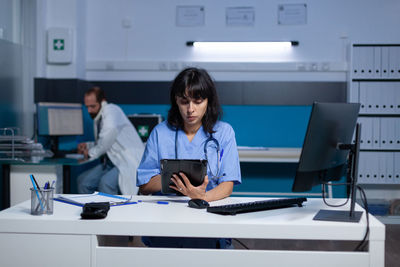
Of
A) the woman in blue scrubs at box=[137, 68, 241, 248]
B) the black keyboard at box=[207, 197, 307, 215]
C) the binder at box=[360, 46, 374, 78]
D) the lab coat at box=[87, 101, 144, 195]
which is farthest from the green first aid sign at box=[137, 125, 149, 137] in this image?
the black keyboard at box=[207, 197, 307, 215]

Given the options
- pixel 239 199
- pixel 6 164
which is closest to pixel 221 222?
pixel 239 199

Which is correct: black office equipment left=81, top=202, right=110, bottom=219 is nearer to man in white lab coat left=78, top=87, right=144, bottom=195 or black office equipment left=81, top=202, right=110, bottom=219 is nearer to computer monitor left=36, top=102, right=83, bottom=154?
man in white lab coat left=78, top=87, right=144, bottom=195

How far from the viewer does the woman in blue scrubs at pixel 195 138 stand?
1.95 m

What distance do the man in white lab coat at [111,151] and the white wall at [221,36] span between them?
0.97m

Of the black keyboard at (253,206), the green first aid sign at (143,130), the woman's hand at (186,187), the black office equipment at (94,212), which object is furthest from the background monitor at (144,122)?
the black office equipment at (94,212)

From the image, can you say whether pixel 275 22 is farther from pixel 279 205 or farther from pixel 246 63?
pixel 279 205

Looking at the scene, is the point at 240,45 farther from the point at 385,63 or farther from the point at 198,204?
the point at 198,204

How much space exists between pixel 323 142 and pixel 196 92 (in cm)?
67

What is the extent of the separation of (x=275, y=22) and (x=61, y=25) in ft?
7.30

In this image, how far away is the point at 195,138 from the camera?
203cm

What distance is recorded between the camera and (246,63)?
186 inches

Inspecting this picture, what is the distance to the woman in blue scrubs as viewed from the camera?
195cm

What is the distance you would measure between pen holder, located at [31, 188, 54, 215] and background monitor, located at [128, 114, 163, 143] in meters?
2.98

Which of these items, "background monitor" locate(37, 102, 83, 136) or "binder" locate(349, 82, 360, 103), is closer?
"background monitor" locate(37, 102, 83, 136)
